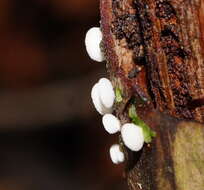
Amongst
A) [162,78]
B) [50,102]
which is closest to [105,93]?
[162,78]

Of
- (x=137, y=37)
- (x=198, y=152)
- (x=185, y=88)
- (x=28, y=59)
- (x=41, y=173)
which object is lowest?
(x=41, y=173)

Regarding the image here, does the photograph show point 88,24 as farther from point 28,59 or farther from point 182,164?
point 182,164

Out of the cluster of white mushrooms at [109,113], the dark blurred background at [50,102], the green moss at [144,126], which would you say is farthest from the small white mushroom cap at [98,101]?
the dark blurred background at [50,102]

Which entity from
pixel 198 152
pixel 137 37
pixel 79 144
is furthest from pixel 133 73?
pixel 79 144

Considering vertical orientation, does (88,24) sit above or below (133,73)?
above

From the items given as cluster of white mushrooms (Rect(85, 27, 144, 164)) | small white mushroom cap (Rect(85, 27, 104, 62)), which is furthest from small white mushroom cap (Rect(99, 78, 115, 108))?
small white mushroom cap (Rect(85, 27, 104, 62))

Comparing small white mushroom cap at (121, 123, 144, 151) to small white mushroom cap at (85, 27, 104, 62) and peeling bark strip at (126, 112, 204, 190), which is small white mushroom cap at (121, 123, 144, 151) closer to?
peeling bark strip at (126, 112, 204, 190)

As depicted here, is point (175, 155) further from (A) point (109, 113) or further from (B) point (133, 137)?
(A) point (109, 113)
